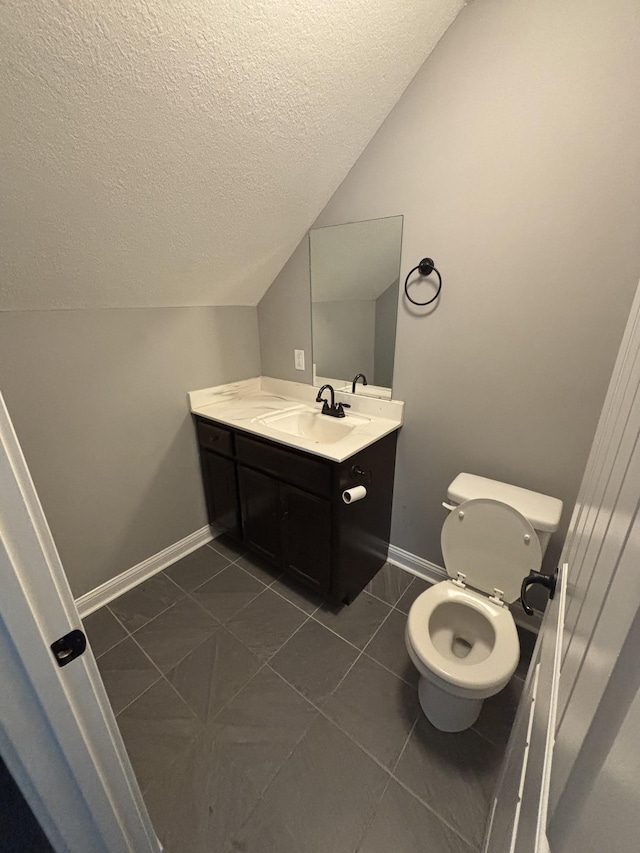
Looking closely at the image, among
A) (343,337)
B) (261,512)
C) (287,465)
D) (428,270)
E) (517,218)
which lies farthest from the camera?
(343,337)

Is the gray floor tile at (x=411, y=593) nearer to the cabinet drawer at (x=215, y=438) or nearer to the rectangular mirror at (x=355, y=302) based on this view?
the rectangular mirror at (x=355, y=302)

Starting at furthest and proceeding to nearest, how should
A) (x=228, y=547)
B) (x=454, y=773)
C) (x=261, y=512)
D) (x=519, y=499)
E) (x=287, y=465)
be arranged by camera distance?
(x=228, y=547) → (x=261, y=512) → (x=287, y=465) → (x=519, y=499) → (x=454, y=773)

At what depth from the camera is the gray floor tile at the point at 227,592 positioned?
170 cm

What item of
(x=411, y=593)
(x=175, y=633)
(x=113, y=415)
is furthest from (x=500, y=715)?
(x=113, y=415)

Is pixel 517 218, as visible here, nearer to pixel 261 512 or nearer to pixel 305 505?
pixel 305 505

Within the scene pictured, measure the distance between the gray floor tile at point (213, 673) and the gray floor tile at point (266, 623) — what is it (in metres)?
0.04

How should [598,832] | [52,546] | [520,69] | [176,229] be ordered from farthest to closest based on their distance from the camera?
1. [176,229]
2. [520,69]
3. [52,546]
4. [598,832]

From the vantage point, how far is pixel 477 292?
137cm

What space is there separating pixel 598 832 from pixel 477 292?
1475 millimetres

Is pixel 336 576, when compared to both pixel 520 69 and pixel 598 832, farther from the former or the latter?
pixel 520 69

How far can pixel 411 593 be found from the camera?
1.79 meters

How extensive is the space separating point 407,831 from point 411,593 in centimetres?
88

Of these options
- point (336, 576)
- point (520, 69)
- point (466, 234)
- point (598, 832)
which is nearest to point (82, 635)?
point (598, 832)

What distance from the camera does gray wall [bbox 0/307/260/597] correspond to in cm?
139
